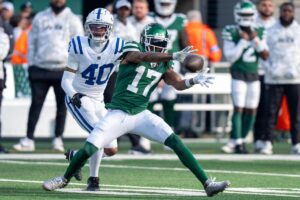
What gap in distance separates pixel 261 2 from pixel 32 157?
417 centimetres

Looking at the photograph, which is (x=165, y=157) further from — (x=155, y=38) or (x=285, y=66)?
(x=155, y=38)

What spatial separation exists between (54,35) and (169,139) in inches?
246

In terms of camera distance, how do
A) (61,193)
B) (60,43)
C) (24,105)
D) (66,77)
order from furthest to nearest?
(24,105) → (60,43) → (66,77) → (61,193)

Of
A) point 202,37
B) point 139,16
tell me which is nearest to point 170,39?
point 139,16

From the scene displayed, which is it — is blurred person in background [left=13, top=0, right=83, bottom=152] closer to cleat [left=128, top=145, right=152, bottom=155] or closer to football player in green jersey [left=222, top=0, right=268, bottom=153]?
cleat [left=128, top=145, right=152, bottom=155]

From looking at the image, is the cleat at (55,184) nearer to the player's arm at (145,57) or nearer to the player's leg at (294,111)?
the player's arm at (145,57)

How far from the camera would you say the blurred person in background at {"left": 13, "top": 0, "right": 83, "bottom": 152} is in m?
17.5

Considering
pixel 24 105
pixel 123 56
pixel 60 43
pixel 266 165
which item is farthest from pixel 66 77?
pixel 24 105

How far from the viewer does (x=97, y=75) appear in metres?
12.5

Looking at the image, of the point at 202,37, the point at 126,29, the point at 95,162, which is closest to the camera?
the point at 95,162

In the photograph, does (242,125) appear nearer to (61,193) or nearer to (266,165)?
(266,165)

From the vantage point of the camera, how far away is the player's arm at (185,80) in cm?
1136

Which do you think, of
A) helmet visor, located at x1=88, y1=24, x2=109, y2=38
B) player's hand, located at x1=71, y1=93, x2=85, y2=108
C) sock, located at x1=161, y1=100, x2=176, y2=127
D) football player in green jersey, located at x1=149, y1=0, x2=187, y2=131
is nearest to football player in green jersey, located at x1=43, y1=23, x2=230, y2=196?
player's hand, located at x1=71, y1=93, x2=85, y2=108

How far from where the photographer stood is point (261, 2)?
719 inches
